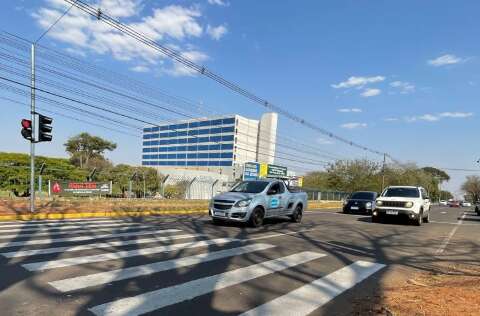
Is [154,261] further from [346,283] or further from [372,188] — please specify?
[372,188]

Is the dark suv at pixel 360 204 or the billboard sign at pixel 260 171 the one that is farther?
the billboard sign at pixel 260 171

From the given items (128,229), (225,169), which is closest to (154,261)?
(128,229)

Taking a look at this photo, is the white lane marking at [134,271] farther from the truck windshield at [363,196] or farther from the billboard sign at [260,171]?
the billboard sign at [260,171]

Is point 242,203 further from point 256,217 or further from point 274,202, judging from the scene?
point 274,202

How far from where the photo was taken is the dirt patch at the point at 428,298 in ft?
15.8

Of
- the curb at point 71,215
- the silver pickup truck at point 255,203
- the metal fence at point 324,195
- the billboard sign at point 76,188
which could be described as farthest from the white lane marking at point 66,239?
the metal fence at point 324,195

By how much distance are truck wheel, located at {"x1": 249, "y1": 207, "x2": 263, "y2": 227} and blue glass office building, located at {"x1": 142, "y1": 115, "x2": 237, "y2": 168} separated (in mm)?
94030

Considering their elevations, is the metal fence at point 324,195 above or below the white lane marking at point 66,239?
below

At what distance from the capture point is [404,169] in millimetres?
86062

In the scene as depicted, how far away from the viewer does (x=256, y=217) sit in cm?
1383

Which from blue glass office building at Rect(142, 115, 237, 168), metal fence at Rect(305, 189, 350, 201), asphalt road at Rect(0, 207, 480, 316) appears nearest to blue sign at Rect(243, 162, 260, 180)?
metal fence at Rect(305, 189, 350, 201)

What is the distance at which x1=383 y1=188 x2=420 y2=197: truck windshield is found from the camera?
1894cm

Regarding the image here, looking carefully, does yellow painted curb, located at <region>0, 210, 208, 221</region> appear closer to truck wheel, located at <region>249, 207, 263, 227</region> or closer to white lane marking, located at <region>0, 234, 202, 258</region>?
truck wheel, located at <region>249, 207, 263, 227</region>

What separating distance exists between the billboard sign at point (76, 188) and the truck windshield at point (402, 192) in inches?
603
